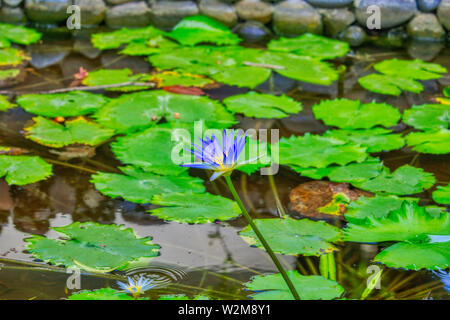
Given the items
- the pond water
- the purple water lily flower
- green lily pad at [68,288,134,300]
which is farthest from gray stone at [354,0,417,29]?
the purple water lily flower

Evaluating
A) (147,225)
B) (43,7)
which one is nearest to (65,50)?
(43,7)

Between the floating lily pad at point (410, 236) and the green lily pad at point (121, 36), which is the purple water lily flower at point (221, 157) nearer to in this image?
the floating lily pad at point (410, 236)

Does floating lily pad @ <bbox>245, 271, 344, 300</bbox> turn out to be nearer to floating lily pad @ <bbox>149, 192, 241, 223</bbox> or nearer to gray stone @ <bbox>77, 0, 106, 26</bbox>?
floating lily pad @ <bbox>149, 192, 241, 223</bbox>

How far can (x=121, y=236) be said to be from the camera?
1.62 m

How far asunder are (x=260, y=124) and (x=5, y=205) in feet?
3.55

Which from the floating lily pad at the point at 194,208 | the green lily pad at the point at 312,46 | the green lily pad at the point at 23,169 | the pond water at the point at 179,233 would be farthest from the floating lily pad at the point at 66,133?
the green lily pad at the point at 312,46

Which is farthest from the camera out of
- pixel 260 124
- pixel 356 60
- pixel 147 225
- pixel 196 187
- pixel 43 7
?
pixel 43 7

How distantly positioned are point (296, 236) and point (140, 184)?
0.56 metres

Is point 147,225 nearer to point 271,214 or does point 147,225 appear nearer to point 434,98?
point 271,214

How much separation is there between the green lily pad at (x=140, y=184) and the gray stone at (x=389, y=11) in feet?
7.15

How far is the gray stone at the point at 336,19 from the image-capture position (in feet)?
12.1

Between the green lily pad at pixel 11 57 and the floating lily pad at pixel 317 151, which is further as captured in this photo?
the green lily pad at pixel 11 57

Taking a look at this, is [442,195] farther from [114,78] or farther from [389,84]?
[114,78]

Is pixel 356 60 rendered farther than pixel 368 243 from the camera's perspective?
Yes
